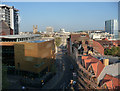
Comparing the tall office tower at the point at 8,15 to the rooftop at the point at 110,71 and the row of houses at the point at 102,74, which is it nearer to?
the row of houses at the point at 102,74

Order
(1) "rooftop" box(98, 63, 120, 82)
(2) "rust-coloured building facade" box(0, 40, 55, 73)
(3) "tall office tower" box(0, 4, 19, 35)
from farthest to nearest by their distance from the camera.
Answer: (3) "tall office tower" box(0, 4, 19, 35)
(2) "rust-coloured building facade" box(0, 40, 55, 73)
(1) "rooftop" box(98, 63, 120, 82)

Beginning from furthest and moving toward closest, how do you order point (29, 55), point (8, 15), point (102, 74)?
1. point (8, 15)
2. point (29, 55)
3. point (102, 74)

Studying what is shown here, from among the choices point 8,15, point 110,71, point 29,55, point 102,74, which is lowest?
point 102,74

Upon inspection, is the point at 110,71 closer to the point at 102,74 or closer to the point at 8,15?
the point at 102,74

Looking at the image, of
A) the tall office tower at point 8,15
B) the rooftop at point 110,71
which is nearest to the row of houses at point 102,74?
the rooftop at point 110,71

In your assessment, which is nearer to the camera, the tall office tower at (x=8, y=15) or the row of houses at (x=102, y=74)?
the row of houses at (x=102, y=74)

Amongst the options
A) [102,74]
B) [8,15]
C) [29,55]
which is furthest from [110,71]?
[8,15]

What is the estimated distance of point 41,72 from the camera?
2736 cm

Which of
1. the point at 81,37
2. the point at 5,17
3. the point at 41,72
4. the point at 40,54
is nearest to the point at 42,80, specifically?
the point at 41,72

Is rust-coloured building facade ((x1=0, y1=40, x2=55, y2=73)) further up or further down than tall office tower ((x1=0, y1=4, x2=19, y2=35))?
further down

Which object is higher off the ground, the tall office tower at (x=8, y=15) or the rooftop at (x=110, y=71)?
the tall office tower at (x=8, y=15)

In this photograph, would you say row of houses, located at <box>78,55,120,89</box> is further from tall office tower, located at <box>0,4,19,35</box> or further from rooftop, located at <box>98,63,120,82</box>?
tall office tower, located at <box>0,4,19,35</box>

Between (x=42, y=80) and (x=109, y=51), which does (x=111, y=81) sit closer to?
(x=42, y=80)

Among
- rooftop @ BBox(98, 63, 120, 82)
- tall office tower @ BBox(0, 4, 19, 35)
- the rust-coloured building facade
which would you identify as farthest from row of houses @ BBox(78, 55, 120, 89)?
tall office tower @ BBox(0, 4, 19, 35)
